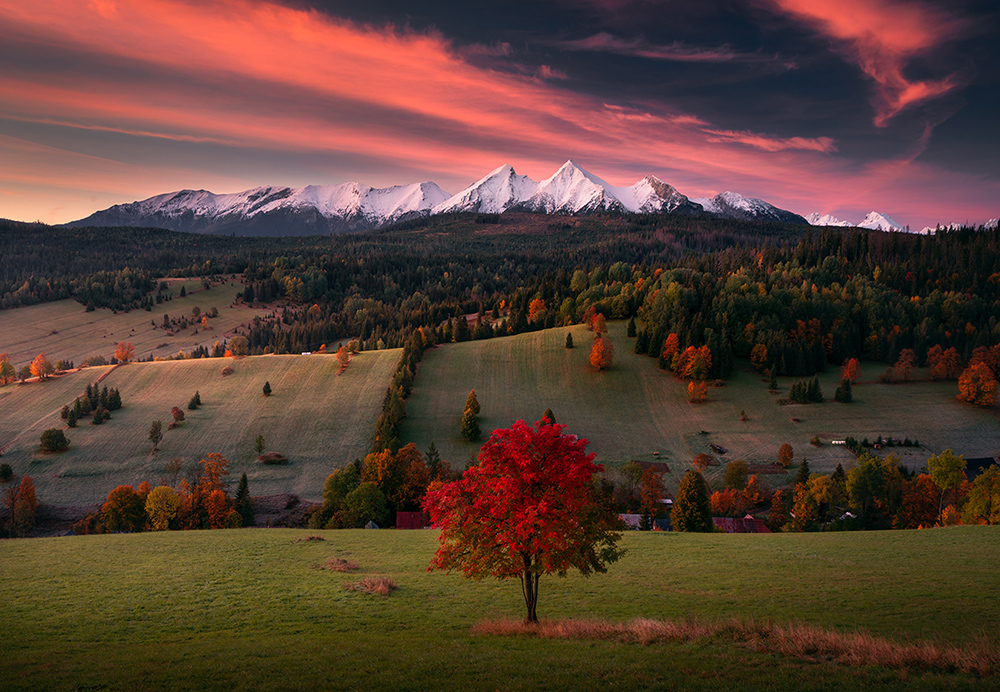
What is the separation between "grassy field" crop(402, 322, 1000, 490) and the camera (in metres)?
112

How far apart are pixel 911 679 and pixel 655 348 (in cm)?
14762

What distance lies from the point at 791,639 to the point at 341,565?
2919 centimetres

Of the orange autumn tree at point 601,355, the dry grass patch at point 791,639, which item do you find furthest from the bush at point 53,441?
the dry grass patch at point 791,639

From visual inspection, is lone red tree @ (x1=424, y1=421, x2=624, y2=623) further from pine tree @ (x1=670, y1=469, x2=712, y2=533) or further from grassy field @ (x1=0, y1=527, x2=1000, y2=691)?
pine tree @ (x1=670, y1=469, x2=712, y2=533)

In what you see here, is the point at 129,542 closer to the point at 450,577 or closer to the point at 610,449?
the point at 450,577

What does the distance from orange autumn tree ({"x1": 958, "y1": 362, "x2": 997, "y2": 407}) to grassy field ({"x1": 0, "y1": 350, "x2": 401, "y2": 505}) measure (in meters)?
149

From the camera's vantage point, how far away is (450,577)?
115 ft

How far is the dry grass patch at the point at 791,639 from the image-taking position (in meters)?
15.9

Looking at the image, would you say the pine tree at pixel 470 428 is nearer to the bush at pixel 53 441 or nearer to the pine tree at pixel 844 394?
the bush at pixel 53 441

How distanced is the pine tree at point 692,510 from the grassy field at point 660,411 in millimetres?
31851

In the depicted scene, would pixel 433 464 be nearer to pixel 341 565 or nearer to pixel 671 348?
pixel 341 565

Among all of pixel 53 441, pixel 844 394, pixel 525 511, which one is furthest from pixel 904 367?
pixel 53 441

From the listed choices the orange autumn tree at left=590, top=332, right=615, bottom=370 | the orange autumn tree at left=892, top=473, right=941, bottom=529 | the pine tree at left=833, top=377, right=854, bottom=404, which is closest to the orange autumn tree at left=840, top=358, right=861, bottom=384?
the pine tree at left=833, top=377, right=854, bottom=404

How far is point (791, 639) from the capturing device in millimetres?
18469
